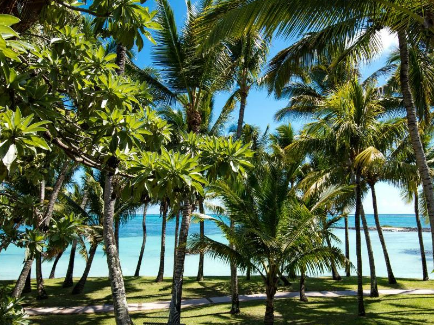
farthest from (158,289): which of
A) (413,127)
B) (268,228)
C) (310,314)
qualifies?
(413,127)

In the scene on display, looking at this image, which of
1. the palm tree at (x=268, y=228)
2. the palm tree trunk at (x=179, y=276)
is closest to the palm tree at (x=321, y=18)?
the palm tree at (x=268, y=228)

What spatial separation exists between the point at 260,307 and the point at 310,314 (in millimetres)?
1915

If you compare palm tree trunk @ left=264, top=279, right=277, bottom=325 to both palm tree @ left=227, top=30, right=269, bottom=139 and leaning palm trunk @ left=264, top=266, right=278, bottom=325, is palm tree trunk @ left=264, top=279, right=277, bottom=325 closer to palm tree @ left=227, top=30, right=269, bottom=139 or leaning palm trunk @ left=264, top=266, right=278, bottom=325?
leaning palm trunk @ left=264, top=266, right=278, bottom=325

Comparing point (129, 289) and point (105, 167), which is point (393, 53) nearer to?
point (105, 167)

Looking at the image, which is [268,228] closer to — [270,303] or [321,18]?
[270,303]

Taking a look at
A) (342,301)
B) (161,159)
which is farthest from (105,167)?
(342,301)

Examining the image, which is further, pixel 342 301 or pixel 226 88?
pixel 342 301

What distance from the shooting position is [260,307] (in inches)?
463

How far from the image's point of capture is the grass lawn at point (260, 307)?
9.89 meters

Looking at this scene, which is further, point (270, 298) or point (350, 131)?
point (350, 131)

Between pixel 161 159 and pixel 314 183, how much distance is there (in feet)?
30.1

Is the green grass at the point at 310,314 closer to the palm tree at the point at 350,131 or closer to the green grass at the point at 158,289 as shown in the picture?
the palm tree at the point at 350,131

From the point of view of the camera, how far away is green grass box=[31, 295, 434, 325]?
9648 mm

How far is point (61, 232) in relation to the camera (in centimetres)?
332
